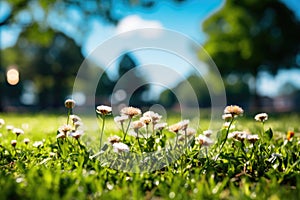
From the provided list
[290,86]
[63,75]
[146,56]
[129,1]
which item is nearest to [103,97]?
[63,75]

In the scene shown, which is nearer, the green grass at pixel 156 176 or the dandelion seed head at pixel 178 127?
the green grass at pixel 156 176

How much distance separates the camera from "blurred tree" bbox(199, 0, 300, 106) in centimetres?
2045

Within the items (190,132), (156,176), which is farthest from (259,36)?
(156,176)

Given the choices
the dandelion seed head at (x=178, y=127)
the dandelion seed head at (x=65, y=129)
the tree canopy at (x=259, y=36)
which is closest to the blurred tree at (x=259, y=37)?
the tree canopy at (x=259, y=36)

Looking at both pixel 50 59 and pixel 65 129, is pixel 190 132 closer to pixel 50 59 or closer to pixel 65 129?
pixel 65 129

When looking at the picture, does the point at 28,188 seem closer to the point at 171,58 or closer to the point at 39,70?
the point at 171,58

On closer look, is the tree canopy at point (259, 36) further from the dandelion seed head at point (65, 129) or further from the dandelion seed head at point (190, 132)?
the dandelion seed head at point (65, 129)

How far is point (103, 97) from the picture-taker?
41.2 m

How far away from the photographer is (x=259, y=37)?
20.5m

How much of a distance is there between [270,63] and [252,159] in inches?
836

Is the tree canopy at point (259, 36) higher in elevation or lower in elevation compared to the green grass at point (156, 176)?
higher

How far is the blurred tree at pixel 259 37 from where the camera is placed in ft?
67.1

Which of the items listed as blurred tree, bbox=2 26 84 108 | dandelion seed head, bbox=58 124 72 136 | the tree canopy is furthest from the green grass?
blurred tree, bbox=2 26 84 108

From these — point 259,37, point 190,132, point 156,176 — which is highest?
point 259,37
